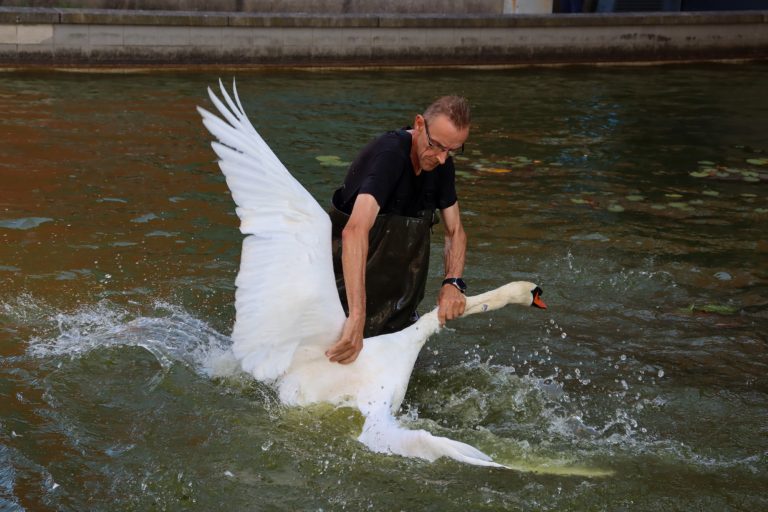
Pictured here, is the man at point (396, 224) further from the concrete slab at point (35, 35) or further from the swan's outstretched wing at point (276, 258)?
the concrete slab at point (35, 35)

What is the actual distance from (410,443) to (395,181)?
1222 mm

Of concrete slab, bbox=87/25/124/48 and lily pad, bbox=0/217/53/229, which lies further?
concrete slab, bbox=87/25/124/48

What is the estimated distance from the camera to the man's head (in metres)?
4.58

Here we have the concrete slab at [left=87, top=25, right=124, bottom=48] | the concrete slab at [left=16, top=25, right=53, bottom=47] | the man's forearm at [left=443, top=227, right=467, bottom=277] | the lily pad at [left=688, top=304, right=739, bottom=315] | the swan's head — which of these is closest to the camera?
the swan's head

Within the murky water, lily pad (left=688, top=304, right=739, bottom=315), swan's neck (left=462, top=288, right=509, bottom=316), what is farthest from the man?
lily pad (left=688, top=304, right=739, bottom=315)

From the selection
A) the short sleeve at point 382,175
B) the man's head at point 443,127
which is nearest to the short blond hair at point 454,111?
the man's head at point 443,127

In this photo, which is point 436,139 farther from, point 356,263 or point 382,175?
point 356,263

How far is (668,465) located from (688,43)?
1481 centimetres

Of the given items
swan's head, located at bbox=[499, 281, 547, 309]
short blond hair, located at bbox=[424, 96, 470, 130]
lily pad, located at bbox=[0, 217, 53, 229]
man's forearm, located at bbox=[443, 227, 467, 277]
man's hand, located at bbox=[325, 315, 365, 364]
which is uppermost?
short blond hair, located at bbox=[424, 96, 470, 130]

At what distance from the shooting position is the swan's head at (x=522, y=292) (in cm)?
523

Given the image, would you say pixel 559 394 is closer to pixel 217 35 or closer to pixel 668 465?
pixel 668 465

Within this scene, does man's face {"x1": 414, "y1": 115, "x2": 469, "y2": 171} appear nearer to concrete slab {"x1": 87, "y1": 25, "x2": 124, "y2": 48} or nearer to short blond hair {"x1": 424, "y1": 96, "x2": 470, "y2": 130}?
short blond hair {"x1": 424, "y1": 96, "x2": 470, "y2": 130}

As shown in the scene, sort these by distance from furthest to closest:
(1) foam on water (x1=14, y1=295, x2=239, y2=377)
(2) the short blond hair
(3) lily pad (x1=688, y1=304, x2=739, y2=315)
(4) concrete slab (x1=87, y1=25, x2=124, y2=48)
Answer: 1. (4) concrete slab (x1=87, y1=25, x2=124, y2=48)
2. (3) lily pad (x1=688, y1=304, x2=739, y2=315)
3. (1) foam on water (x1=14, y1=295, x2=239, y2=377)
4. (2) the short blond hair

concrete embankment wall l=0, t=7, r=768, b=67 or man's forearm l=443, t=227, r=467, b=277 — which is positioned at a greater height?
concrete embankment wall l=0, t=7, r=768, b=67
